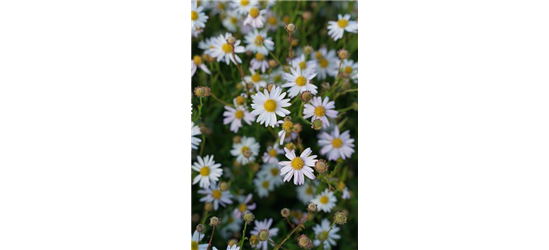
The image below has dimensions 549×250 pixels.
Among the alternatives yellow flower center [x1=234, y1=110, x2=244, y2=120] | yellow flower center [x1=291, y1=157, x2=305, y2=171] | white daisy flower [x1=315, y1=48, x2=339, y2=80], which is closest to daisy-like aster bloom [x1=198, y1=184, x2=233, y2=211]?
yellow flower center [x1=234, y1=110, x2=244, y2=120]

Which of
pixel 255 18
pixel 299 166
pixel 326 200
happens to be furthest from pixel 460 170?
pixel 255 18

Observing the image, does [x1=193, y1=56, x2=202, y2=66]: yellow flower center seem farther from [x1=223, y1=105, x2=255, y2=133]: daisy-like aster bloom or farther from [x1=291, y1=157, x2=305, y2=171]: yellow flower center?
[x1=291, y1=157, x2=305, y2=171]: yellow flower center

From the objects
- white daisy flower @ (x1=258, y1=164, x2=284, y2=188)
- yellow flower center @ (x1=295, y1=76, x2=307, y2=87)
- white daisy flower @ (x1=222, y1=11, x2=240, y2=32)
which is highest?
white daisy flower @ (x1=222, y1=11, x2=240, y2=32)

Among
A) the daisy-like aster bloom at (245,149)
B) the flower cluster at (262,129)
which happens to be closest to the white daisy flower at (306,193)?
the flower cluster at (262,129)

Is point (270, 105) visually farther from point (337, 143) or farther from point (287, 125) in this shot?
point (337, 143)

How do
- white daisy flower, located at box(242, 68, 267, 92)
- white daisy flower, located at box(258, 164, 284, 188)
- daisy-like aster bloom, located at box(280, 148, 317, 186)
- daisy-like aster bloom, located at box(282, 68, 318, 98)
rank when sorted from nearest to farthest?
daisy-like aster bloom, located at box(280, 148, 317, 186) < daisy-like aster bloom, located at box(282, 68, 318, 98) < white daisy flower, located at box(242, 68, 267, 92) < white daisy flower, located at box(258, 164, 284, 188)

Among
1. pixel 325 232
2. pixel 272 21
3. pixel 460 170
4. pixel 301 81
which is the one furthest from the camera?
pixel 272 21

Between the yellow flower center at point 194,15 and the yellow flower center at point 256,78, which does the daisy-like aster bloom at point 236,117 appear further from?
the yellow flower center at point 194,15
